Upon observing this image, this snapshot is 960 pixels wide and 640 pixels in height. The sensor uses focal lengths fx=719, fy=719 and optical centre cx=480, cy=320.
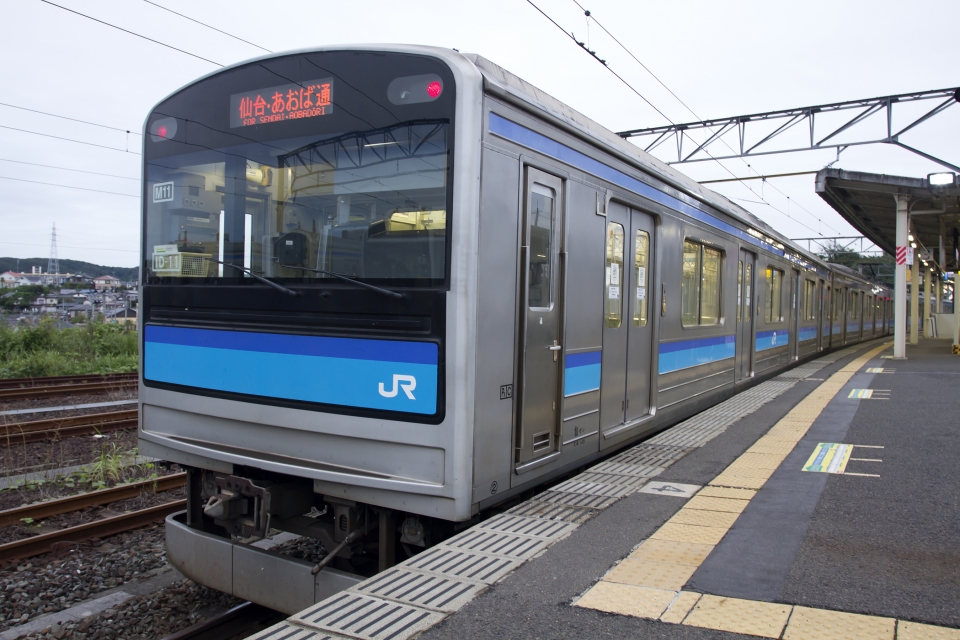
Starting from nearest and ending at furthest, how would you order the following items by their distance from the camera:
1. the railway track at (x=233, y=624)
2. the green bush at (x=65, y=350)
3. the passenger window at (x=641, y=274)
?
the railway track at (x=233, y=624) → the passenger window at (x=641, y=274) → the green bush at (x=65, y=350)

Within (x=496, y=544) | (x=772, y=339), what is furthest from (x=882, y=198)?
(x=496, y=544)

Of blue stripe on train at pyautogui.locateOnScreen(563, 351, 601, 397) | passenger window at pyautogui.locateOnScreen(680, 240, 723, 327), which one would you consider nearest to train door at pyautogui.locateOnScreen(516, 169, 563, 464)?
blue stripe on train at pyautogui.locateOnScreen(563, 351, 601, 397)

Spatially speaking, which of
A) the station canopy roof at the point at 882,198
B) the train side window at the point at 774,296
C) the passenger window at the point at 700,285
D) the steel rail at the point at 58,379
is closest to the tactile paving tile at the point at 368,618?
the passenger window at the point at 700,285

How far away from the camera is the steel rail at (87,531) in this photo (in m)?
5.00

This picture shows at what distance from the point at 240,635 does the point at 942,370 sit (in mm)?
13831

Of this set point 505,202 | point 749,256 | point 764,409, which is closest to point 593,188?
point 505,202

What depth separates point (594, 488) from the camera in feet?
15.3

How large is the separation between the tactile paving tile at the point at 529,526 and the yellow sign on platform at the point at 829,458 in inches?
97.9

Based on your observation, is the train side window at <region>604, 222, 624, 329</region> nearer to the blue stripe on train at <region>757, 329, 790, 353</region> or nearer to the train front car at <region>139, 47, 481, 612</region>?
the train front car at <region>139, 47, 481, 612</region>

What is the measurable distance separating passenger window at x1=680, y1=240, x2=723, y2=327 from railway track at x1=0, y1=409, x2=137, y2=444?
707 centimetres

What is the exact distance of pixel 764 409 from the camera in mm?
8305

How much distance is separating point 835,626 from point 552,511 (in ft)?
5.51

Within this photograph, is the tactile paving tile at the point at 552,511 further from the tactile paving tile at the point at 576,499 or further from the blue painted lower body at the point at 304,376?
the blue painted lower body at the point at 304,376

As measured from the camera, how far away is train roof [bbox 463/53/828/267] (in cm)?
371
